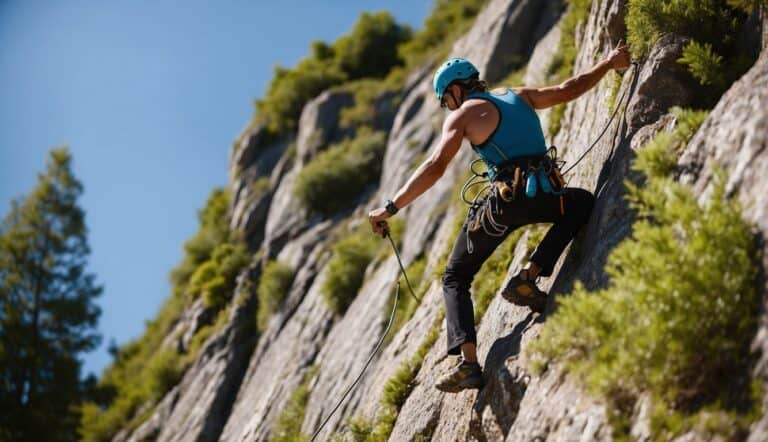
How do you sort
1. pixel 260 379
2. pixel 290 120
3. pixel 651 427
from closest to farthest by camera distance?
pixel 651 427, pixel 260 379, pixel 290 120

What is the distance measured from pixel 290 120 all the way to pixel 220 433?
1496cm

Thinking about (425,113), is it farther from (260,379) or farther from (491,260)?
(491,260)

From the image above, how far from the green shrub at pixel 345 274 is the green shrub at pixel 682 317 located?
1118cm

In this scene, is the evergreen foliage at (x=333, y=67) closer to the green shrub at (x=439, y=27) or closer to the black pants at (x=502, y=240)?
the green shrub at (x=439, y=27)

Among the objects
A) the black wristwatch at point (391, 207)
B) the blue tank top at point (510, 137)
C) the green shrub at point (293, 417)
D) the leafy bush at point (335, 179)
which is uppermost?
the leafy bush at point (335, 179)

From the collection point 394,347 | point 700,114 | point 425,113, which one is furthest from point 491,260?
point 425,113

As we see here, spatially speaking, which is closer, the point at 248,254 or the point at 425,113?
the point at 425,113

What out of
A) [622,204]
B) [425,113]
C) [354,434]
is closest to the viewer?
[622,204]

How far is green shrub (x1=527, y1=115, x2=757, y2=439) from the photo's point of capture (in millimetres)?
4121

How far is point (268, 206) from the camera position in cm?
2444

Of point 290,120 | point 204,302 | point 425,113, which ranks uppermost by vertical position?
point 290,120

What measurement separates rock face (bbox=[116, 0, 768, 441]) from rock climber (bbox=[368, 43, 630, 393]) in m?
0.24

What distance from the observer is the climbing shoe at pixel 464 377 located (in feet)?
20.7

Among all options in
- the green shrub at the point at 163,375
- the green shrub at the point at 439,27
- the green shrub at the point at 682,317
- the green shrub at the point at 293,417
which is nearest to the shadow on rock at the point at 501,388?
the green shrub at the point at 682,317
